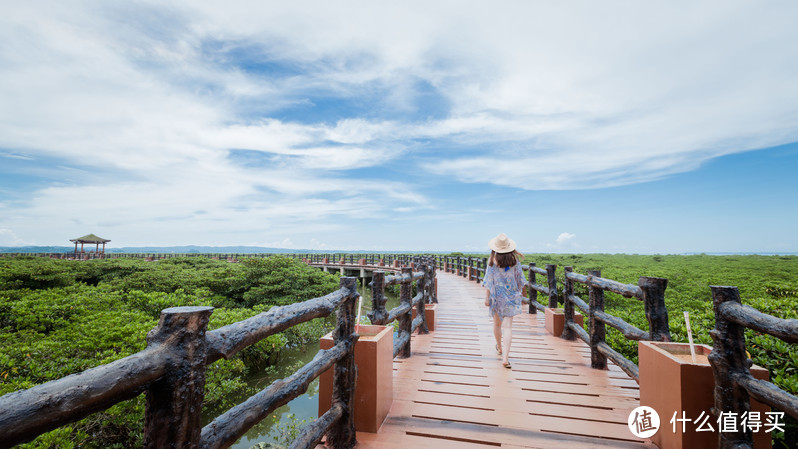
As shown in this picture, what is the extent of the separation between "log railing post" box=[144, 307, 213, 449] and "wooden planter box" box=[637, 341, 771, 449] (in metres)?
2.81

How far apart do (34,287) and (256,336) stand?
18194mm

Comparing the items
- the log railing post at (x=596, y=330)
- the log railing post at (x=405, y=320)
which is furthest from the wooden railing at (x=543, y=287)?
the log railing post at (x=405, y=320)

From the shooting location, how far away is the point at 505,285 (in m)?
4.45

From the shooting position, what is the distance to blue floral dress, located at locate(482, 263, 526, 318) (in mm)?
4410

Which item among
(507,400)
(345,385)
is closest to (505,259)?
(507,400)

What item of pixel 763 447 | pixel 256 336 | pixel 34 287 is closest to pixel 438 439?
pixel 256 336

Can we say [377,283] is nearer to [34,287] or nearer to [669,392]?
[669,392]

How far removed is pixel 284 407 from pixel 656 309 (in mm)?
7577

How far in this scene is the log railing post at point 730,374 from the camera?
85.6 inches

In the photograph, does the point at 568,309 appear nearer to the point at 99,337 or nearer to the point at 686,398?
the point at 686,398

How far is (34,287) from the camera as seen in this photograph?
13961 mm

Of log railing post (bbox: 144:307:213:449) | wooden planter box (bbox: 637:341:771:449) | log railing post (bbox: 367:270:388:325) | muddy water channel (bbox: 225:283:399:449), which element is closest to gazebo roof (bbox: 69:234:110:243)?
muddy water channel (bbox: 225:283:399:449)

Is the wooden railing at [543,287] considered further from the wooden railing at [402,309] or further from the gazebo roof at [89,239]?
the gazebo roof at [89,239]

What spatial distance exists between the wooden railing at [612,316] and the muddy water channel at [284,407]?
3982 mm
